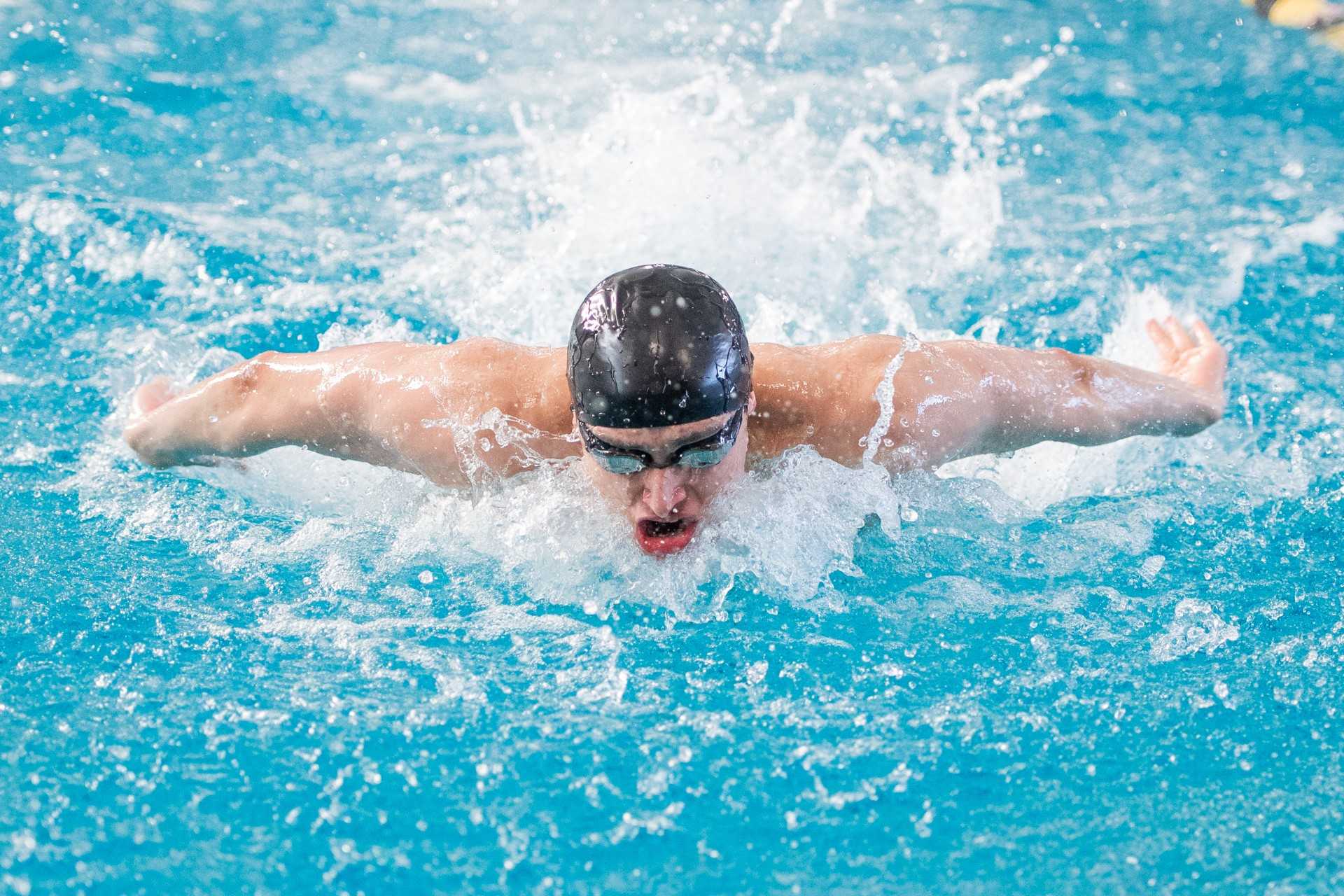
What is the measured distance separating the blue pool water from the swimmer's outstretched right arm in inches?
6.8

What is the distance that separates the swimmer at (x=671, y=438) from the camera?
2.71 meters

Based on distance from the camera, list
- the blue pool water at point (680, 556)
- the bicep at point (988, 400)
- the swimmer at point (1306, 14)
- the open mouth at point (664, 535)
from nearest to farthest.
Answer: the blue pool water at point (680, 556) → the open mouth at point (664, 535) → the bicep at point (988, 400) → the swimmer at point (1306, 14)

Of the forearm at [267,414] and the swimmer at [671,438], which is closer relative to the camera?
the swimmer at [671,438]

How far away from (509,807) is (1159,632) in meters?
1.57

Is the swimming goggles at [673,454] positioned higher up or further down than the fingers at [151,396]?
higher up

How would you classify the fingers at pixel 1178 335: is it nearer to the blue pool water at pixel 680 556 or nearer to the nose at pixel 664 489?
the blue pool water at pixel 680 556

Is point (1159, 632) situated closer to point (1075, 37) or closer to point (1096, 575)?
point (1096, 575)

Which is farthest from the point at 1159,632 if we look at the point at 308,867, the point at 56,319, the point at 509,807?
the point at 56,319

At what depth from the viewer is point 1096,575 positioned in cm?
305

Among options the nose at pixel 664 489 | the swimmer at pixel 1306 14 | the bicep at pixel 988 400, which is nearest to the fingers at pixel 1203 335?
the bicep at pixel 988 400

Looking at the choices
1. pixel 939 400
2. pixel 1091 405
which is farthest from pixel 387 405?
pixel 1091 405

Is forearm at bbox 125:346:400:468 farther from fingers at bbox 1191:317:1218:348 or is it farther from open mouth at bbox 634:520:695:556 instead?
fingers at bbox 1191:317:1218:348

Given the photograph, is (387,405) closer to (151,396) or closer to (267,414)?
(267,414)

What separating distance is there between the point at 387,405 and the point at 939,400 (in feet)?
4.49
